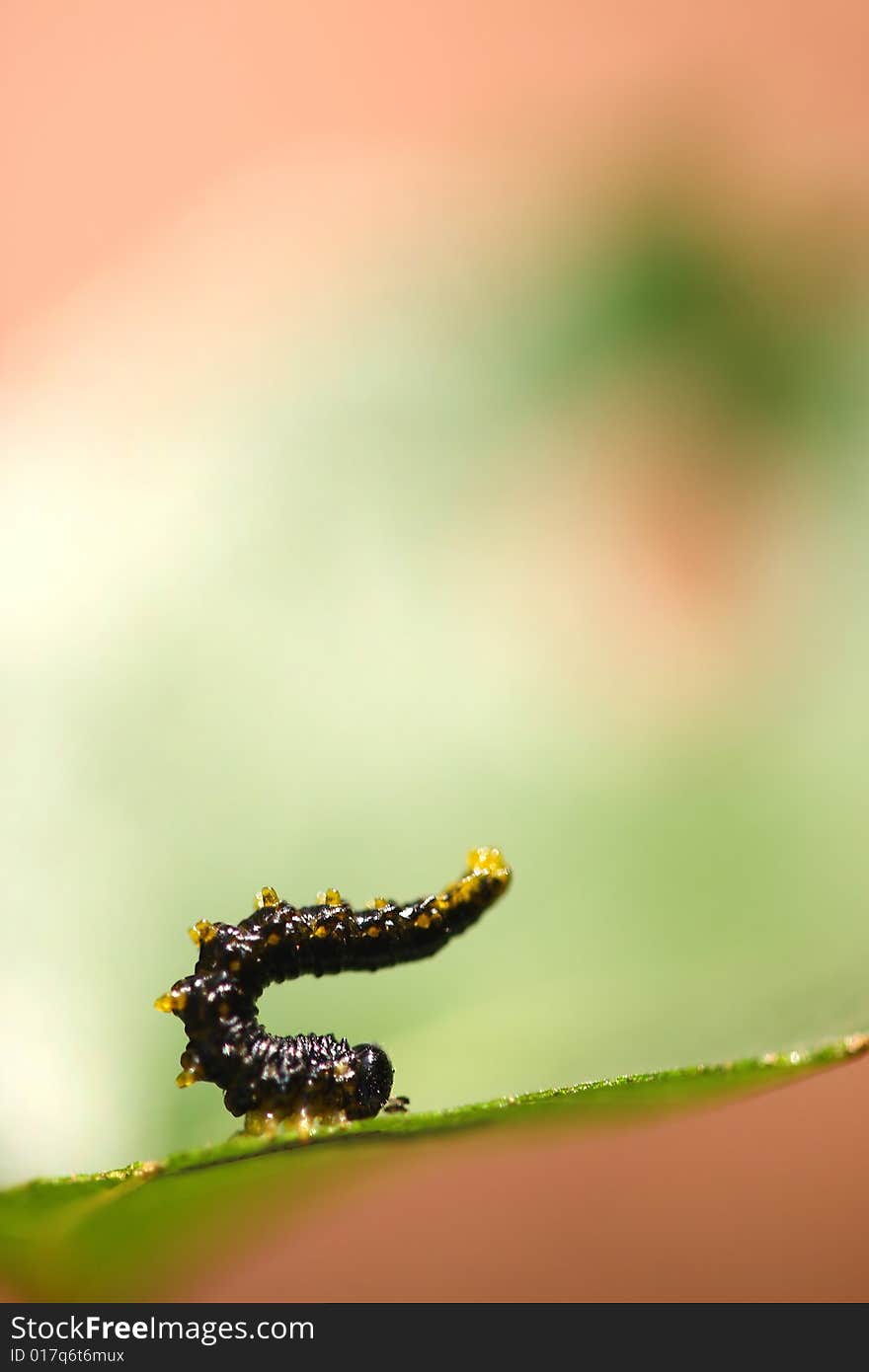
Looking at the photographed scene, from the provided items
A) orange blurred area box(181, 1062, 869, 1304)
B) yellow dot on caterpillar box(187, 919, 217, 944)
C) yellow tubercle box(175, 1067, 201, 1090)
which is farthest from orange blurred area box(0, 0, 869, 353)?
yellow tubercle box(175, 1067, 201, 1090)

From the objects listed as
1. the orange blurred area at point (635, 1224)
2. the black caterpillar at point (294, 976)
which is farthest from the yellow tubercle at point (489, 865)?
the orange blurred area at point (635, 1224)

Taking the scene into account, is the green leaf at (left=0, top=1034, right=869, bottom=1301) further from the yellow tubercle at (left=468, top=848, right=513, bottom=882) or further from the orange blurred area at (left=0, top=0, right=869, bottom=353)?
the orange blurred area at (left=0, top=0, right=869, bottom=353)

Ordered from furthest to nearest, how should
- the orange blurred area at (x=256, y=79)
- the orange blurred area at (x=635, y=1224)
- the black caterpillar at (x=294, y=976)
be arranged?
the orange blurred area at (x=256, y=79) < the orange blurred area at (x=635, y=1224) < the black caterpillar at (x=294, y=976)

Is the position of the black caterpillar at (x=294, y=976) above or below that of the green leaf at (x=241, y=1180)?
above

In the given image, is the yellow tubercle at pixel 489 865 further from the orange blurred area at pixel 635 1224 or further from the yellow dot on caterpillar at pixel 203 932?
the orange blurred area at pixel 635 1224

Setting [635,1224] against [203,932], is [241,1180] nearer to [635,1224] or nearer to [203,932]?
[203,932]

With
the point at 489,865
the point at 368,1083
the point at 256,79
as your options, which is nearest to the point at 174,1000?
the point at 368,1083
